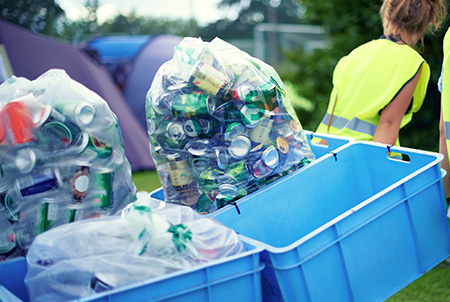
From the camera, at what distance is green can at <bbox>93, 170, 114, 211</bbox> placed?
1.52m

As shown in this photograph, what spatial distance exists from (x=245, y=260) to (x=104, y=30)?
59.6 feet

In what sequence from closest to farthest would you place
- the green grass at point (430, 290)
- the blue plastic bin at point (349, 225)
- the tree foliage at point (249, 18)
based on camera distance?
the blue plastic bin at point (349, 225)
the green grass at point (430, 290)
the tree foliage at point (249, 18)

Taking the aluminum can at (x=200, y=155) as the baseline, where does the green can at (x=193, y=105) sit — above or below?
above

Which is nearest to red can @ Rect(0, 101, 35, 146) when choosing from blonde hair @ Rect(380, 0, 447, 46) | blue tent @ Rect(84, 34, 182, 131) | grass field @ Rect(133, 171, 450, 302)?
blonde hair @ Rect(380, 0, 447, 46)

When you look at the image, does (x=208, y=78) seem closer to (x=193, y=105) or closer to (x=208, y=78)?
(x=208, y=78)

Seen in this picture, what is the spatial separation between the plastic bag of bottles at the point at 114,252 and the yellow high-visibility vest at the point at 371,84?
1257 mm

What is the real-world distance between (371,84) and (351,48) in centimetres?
314

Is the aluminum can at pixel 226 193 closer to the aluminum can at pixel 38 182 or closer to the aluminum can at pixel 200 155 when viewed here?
the aluminum can at pixel 200 155

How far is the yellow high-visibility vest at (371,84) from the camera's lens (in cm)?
223

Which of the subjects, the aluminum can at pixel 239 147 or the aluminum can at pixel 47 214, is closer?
the aluminum can at pixel 47 214

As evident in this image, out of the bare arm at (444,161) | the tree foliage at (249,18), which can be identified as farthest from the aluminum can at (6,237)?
the tree foliage at (249,18)

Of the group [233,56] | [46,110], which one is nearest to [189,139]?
[233,56]

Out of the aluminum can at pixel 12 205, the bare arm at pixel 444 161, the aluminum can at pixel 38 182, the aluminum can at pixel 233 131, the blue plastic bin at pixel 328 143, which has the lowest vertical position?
the bare arm at pixel 444 161

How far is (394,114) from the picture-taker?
2244mm
